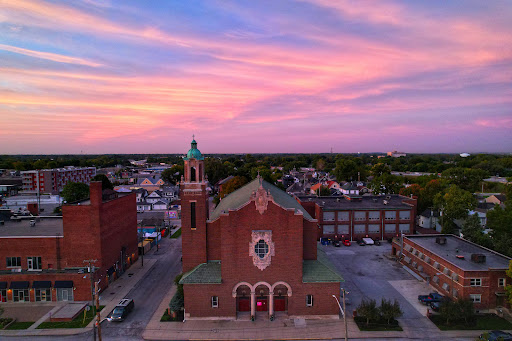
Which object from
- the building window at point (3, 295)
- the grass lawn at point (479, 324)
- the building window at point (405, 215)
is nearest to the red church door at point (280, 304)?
the grass lawn at point (479, 324)

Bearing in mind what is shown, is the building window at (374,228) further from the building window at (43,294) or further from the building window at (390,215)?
the building window at (43,294)

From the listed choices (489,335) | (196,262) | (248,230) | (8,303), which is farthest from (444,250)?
(8,303)

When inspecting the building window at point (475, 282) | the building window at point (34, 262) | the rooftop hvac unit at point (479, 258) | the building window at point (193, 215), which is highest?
the building window at point (193, 215)

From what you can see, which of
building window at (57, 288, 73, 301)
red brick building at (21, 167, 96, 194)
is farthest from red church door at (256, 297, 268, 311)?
red brick building at (21, 167, 96, 194)

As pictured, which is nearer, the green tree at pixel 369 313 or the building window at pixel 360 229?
the green tree at pixel 369 313

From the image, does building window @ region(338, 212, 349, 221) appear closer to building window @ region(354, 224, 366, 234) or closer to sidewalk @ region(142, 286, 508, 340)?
building window @ region(354, 224, 366, 234)

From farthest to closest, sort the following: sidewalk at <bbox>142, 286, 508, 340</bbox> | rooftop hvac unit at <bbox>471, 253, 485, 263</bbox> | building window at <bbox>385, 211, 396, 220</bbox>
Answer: building window at <bbox>385, 211, 396, 220</bbox> < rooftop hvac unit at <bbox>471, 253, 485, 263</bbox> < sidewalk at <bbox>142, 286, 508, 340</bbox>
